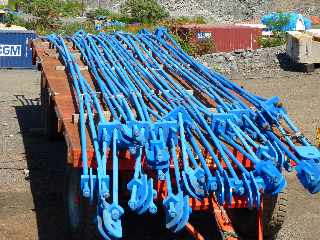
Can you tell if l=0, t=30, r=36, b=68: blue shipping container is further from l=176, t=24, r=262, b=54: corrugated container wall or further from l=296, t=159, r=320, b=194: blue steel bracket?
l=296, t=159, r=320, b=194: blue steel bracket

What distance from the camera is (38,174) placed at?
10.2 metres

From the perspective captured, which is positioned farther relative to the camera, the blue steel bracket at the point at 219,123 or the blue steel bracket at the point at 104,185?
the blue steel bracket at the point at 219,123

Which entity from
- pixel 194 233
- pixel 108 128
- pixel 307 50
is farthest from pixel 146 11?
pixel 194 233

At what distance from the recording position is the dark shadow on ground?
26.5 feet

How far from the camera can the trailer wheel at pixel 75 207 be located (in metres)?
6.61

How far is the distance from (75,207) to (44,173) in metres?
3.50

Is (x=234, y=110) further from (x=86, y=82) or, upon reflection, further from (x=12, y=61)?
(x=12, y=61)

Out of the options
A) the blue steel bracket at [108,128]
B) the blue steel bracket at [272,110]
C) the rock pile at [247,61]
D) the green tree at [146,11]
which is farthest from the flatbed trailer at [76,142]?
the green tree at [146,11]

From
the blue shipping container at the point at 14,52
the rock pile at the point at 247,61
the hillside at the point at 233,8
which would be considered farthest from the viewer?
the hillside at the point at 233,8

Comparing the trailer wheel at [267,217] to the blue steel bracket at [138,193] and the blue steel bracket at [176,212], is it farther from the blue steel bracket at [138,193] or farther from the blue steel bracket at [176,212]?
the blue steel bracket at [138,193]

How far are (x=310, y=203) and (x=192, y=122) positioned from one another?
11.6ft

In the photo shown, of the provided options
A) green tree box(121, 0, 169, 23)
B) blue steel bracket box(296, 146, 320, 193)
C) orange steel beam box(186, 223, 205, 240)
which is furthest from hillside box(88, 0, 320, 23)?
orange steel beam box(186, 223, 205, 240)

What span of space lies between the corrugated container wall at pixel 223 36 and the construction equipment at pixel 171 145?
16.2 m

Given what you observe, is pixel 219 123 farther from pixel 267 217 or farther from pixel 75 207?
pixel 75 207
